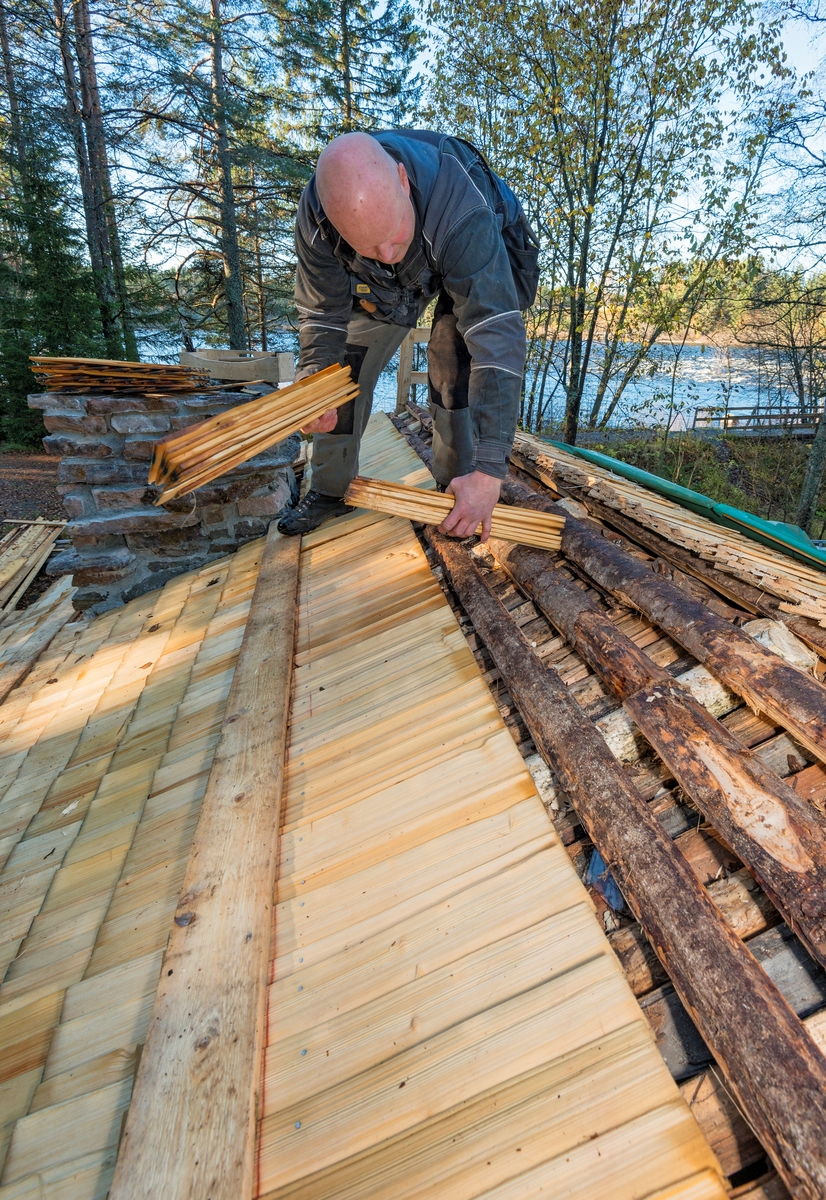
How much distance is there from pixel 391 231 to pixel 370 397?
1387 mm

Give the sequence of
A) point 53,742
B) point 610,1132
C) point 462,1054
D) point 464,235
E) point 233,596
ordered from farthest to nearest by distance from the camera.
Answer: point 233,596
point 53,742
point 464,235
point 462,1054
point 610,1132

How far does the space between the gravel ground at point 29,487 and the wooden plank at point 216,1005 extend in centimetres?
906

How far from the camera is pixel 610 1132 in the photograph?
80cm

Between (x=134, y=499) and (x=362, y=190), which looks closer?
(x=362, y=190)

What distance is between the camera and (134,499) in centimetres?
345

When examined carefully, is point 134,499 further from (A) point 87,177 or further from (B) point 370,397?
(A) point 87,177

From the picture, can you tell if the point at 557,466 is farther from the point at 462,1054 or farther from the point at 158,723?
the point at 462,1054

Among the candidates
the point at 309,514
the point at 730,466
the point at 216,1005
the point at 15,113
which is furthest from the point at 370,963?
the point at 730,466

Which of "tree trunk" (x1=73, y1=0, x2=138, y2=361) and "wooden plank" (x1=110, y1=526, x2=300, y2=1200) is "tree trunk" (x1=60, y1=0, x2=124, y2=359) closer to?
"tree trunk" (x1=73, y1=0, x2=138, y2=361)

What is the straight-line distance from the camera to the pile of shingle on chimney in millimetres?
3229

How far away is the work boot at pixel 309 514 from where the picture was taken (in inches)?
136

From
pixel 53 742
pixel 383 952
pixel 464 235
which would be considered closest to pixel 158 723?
pixel 53 742

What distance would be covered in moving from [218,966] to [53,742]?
5.49 feet

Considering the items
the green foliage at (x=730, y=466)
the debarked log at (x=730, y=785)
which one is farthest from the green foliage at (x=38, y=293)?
the debarked log at (x=730, y=785)
